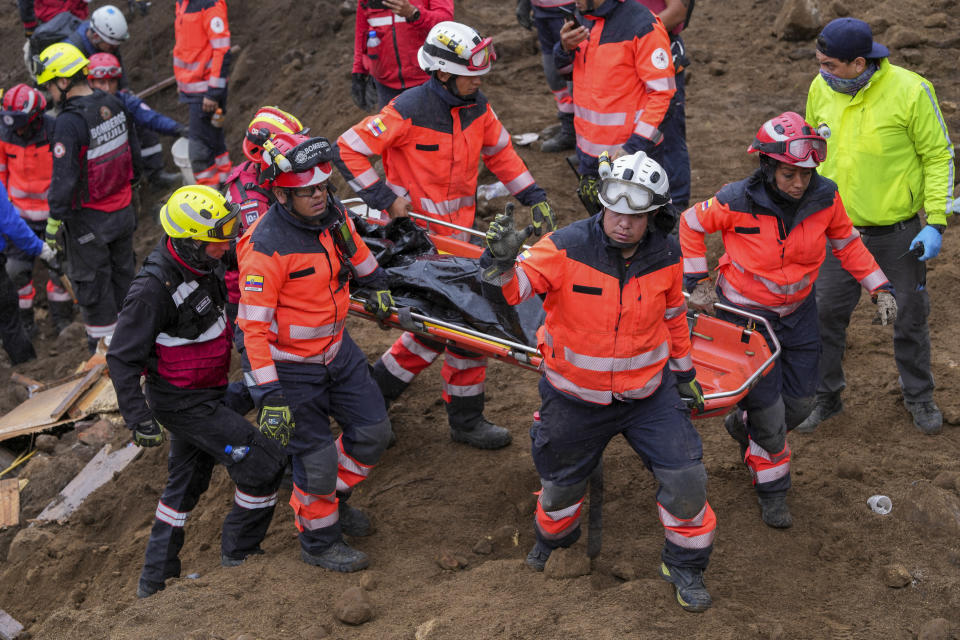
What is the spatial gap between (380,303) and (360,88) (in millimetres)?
3480

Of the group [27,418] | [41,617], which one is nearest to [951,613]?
[41,617]

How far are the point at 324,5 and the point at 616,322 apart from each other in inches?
434

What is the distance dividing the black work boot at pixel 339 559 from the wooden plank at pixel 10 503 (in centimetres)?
299

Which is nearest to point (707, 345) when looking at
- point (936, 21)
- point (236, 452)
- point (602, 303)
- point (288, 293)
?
point (602, 303)

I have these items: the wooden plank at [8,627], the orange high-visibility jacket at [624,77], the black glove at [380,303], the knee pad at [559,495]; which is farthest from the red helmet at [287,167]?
the wooden plank at [8,627]

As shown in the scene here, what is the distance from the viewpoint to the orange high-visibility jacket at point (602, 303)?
4.43 meters

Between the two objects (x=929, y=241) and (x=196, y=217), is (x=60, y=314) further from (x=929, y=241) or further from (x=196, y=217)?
(x=929, y=241)

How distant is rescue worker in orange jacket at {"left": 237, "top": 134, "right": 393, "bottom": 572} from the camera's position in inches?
194

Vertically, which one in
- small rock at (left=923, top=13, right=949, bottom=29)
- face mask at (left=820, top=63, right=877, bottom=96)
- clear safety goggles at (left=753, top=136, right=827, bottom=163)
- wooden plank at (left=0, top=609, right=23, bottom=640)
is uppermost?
clear safety goggles at (left=753, top=136, right=827, bottom=163)

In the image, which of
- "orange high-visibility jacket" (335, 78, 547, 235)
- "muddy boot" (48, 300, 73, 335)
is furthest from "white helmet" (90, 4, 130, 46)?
"orange high-visibility jacket" (335, 78, 547, 235)

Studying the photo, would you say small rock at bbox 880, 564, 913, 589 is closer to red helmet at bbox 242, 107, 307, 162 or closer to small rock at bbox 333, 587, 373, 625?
small rock at bbox 333, 587, 373, 625

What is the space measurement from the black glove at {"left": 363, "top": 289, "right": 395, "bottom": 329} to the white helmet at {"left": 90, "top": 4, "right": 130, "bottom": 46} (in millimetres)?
6698

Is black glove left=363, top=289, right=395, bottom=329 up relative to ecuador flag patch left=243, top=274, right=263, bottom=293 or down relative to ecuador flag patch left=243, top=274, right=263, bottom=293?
down

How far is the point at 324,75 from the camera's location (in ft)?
43.1
